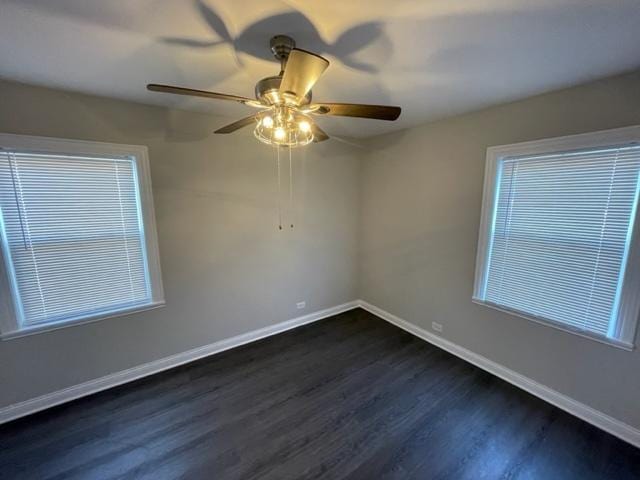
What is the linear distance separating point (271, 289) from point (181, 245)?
112 centimetres

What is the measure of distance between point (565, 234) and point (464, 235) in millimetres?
746

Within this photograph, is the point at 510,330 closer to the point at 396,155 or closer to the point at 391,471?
the point at 391,471

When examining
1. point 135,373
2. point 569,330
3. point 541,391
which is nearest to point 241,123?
point 135,373

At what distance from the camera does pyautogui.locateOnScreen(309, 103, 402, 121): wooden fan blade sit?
133 centimetres

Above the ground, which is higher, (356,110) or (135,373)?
(356,110)

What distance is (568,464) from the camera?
166 cm

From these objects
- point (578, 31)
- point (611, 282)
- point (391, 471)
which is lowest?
point (391, 471)

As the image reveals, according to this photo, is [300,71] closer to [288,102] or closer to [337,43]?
[288,102]

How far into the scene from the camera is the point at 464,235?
2.61 meters

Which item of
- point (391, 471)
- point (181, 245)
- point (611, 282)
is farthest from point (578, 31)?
point (181, 245)

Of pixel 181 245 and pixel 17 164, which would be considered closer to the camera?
pixel 17 164

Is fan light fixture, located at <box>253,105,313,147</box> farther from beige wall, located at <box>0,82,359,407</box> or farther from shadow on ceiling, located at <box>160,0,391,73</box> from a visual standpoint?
beige wall, located at <box>0,82,359,407</box>

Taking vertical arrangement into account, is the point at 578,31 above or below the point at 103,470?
above

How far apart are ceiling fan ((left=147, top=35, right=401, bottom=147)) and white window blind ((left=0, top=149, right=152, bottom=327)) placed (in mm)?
1180
